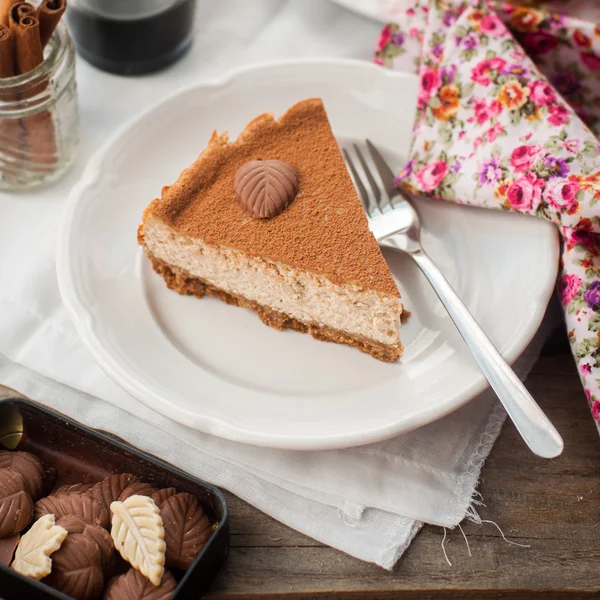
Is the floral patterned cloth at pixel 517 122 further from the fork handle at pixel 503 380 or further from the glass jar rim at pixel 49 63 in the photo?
the glass jar rim at pixel 49 63

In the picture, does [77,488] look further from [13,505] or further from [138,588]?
[138,588]

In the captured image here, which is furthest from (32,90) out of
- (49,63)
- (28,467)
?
(28,467)

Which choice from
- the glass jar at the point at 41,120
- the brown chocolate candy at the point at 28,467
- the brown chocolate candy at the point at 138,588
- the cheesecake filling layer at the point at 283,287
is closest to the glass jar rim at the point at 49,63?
the glass jar at the point at 41,120

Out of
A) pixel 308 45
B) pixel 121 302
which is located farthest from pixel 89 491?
pixel 308 45

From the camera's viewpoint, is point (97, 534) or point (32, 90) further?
point (32, 90)

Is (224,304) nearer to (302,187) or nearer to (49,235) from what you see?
(302,187)

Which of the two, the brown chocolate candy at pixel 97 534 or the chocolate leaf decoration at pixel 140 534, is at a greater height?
the chocolate leaf decoration at pixel 140 534
